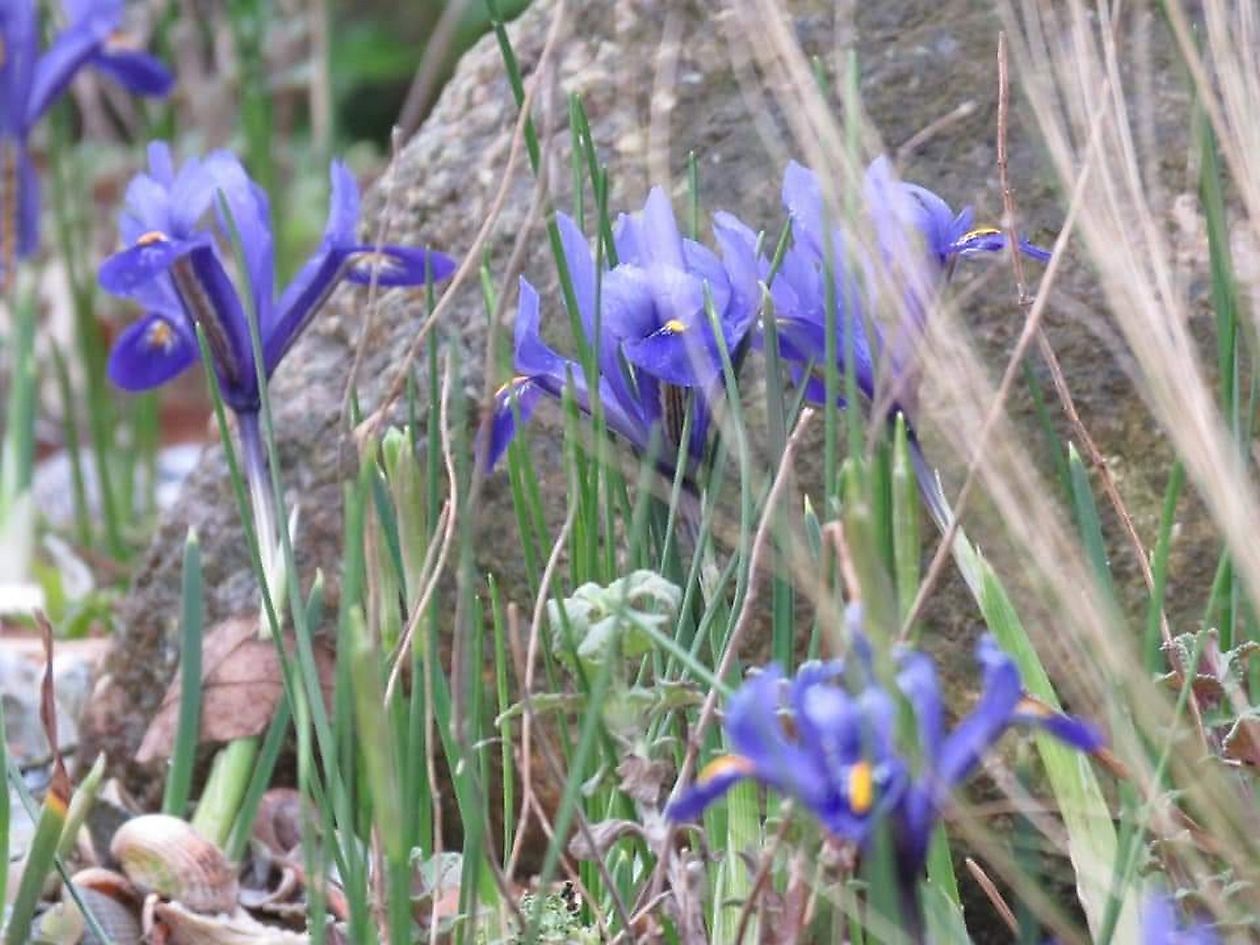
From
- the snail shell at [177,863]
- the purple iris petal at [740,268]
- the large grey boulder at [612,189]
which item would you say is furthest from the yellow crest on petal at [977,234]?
the snail shell at [177,863]

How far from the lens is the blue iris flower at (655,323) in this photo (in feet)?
3.07

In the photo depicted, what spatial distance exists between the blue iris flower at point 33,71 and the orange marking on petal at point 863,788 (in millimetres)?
1857

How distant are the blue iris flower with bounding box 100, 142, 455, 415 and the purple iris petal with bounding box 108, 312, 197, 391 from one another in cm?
7

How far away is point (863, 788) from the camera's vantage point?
62 centimetres

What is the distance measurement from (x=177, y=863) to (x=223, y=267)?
1.43 ft

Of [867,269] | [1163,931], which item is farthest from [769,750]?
[867,269]

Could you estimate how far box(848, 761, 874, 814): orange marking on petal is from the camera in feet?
2.02

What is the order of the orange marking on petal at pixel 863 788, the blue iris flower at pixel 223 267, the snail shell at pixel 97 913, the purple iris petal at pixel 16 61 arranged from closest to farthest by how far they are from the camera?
the orange marking on petal at pixel 863 788 → the snail shell at pixel 97 913 → the blue iris flower at pixel 223 267 → the purple iris petal at pixel 16 61

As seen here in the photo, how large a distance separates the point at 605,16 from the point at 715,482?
71 centimetres

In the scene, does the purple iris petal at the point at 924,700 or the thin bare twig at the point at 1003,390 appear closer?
the purple iris petal at the point at 924,700

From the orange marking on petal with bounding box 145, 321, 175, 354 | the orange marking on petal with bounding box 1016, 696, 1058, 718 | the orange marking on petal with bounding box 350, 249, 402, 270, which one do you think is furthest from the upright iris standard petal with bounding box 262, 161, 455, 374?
the orange marking on petal with bounding box 1016, 696, 1058, 718

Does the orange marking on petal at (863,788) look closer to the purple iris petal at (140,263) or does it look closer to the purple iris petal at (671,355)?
the purple iris petal at (671,355)

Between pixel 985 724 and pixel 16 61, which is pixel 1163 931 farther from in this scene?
pixel 16 61

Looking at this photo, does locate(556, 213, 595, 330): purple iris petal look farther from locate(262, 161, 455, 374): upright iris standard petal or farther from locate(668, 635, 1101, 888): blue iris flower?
locate(668, 635, 1101, 888): blue iris flower
